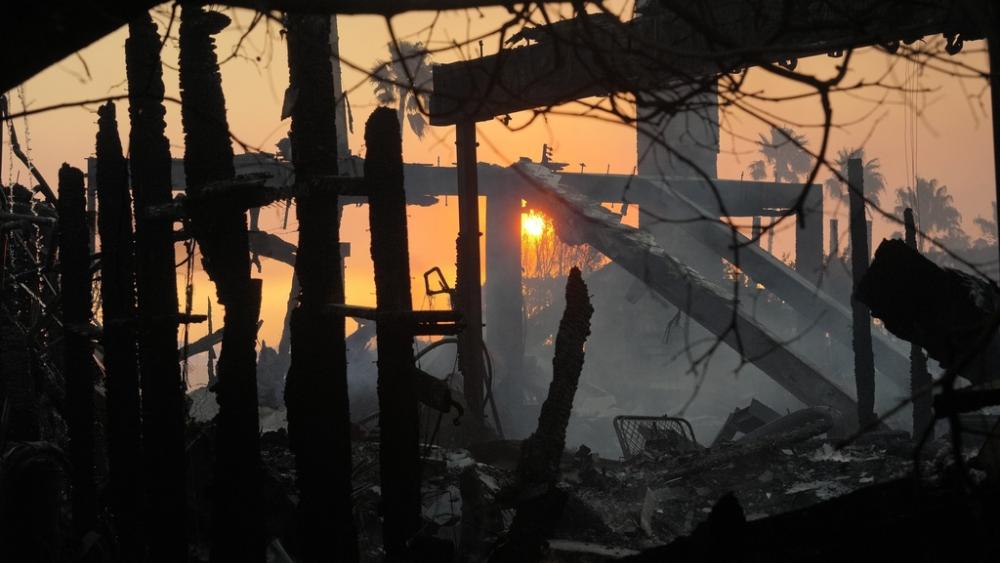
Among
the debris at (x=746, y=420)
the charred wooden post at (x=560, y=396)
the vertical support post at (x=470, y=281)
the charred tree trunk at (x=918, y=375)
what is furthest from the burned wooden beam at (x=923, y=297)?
the debris at (x=746, y=420)

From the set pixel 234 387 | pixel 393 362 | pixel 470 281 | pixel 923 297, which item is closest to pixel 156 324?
pixel 234 387

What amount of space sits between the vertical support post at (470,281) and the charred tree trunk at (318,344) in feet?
15.2

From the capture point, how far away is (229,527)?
5.84 meters

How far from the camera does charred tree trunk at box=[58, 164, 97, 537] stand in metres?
7.91

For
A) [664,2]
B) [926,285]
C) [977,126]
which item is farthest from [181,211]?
[926,285]

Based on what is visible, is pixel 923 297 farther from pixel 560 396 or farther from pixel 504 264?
pixel 504 264

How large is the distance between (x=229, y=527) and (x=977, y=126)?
5023 mm

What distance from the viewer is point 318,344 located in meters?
5.88

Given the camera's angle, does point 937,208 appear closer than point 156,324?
No

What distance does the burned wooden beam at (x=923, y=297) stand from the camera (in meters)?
7.16

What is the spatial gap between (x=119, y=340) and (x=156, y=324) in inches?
29.7

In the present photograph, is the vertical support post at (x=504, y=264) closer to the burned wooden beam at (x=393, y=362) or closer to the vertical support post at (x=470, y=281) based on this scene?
the vertical support post at (x=470, y=281)

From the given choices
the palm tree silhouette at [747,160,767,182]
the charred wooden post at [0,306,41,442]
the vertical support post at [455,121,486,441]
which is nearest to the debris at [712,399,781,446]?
the vertical support post at [455,121,486,441]

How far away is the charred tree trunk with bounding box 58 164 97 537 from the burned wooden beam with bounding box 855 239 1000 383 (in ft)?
23.4
